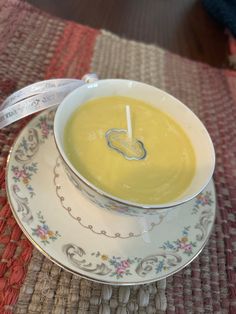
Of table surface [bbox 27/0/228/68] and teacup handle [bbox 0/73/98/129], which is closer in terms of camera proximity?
teacup handle [bbox 0/73/98/129]

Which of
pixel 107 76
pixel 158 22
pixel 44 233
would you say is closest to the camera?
pixel 44 233

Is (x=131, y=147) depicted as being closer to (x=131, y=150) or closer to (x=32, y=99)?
(x=131, y=150)

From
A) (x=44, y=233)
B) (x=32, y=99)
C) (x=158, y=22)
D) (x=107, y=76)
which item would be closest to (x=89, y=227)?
(x=44, y=233)

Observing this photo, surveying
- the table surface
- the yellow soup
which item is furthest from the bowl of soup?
the table surface

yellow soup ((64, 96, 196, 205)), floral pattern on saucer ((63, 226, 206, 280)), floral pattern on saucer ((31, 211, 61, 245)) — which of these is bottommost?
floral pattern on saucer ((31, 211, 61, 245))

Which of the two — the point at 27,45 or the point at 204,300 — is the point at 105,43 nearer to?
the point at 27,45

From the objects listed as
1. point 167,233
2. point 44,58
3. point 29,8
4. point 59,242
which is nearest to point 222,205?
point 167,233

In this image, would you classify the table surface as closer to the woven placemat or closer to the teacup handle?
the woven placemat
